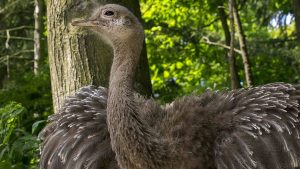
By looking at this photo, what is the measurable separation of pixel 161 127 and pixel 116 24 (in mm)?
959

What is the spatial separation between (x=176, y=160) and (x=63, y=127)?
4.03ft

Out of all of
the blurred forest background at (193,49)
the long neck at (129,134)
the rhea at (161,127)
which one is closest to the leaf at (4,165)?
the rhea at (161,127)

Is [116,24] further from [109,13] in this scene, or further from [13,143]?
[13,143]

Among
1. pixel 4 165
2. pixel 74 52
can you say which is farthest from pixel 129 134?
pixel 74 52

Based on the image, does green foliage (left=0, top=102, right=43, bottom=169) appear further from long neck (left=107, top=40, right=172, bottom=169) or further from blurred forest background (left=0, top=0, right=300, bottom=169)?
blurred forest background (left=0, top=0, right=300, bottom=169)

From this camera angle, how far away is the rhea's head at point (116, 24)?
5605 millimetres

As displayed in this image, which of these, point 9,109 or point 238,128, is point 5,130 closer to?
point 9,109

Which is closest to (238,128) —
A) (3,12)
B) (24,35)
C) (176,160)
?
(176,160)

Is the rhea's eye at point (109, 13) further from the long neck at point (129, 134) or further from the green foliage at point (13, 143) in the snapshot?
the green foliage at point (13, 143)

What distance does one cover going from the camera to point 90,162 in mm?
5727

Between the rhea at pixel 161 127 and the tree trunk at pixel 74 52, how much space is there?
562 mm

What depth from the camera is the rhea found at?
17.1ft

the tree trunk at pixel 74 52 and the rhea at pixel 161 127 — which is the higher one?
the tree trunk at pixel 74 52

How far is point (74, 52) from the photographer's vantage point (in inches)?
262
